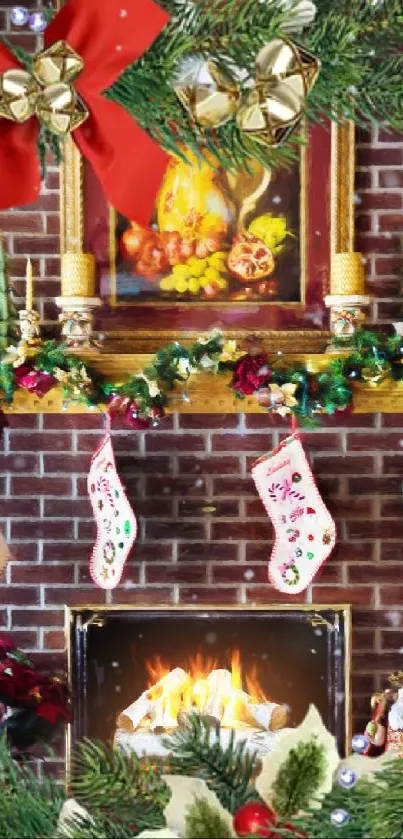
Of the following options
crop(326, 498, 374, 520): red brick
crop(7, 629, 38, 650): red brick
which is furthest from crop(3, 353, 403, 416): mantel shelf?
crop(7, 629, 38, 650): red brick

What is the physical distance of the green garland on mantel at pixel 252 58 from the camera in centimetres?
50

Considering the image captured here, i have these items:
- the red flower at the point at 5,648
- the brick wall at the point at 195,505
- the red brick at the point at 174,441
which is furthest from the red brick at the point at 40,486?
the red flower at the point at 5,648

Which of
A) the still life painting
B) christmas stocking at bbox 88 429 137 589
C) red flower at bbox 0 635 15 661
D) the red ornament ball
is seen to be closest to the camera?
the red ornament ball

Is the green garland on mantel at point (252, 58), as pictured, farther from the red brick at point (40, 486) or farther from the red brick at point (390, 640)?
the red brick at point (390, 640)

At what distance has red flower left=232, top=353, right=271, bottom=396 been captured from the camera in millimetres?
2660

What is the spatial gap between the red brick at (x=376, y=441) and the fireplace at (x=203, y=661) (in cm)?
49

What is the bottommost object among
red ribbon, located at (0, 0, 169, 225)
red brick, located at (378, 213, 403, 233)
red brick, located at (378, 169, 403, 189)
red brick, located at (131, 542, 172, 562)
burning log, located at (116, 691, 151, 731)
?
burning log, located at (116, 691, 151, 731)

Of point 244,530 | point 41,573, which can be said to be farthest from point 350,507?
point 41,573

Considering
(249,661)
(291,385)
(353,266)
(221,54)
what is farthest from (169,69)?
(249,661)

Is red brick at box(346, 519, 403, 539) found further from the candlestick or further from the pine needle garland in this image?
the pine needle garland

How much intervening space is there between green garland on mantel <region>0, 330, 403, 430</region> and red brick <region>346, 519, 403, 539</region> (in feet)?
1.35

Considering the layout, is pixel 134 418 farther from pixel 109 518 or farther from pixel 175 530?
pixel 175 530

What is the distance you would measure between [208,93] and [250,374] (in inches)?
85.5

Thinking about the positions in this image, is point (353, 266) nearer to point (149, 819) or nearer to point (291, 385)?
point (291, 385)
